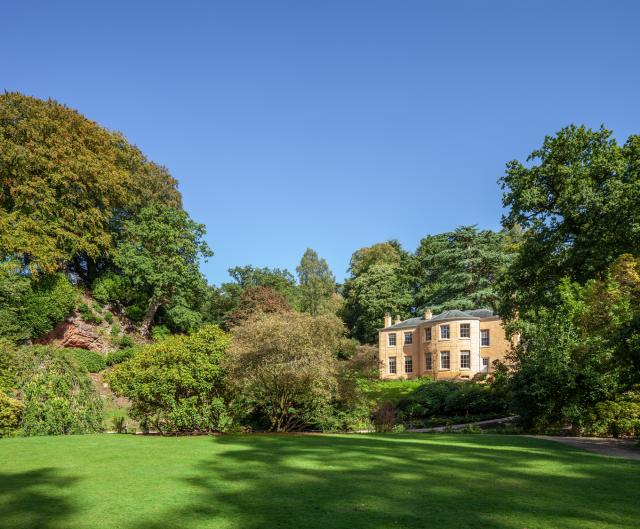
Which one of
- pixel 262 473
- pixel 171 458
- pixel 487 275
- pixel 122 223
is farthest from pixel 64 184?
pixel 487 275

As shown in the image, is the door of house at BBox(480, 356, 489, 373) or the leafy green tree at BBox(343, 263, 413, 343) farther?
the leafy green tree at BBox(343, 263, 413, 343)

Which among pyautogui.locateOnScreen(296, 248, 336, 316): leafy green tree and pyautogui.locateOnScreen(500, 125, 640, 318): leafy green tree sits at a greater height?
pyautogui.locateOnScreen(296, 248, 336, 316): leafy green tree

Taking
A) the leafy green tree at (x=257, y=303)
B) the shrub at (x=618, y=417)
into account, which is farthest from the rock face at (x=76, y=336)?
the shrub at (x=618, y=417)

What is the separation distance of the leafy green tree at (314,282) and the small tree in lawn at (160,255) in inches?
1050

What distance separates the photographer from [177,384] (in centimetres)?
1594

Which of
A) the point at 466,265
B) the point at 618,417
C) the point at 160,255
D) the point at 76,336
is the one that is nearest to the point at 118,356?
the point at 76,336

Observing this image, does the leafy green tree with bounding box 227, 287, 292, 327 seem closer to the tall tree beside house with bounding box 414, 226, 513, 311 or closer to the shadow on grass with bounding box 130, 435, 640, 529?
the tall tree beside house with bounding box 414, 226, 513, 311

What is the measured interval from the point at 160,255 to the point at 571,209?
28.3 meters

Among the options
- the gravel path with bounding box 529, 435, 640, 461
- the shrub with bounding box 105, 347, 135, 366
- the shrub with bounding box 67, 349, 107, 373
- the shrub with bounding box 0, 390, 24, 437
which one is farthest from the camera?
the shrub with bounding box 105, 347, 135, 366

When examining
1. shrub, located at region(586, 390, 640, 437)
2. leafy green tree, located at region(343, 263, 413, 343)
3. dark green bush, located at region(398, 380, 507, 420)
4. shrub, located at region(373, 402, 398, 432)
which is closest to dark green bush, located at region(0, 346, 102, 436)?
shrub, located at region(373, 402, 398, 432)

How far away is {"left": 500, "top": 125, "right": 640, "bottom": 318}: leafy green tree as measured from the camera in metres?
21.5

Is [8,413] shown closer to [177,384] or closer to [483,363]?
[177,384]

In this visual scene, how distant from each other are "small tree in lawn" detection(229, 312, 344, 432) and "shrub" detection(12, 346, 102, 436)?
4780 millimetres

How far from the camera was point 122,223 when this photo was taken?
41688 millimetres
